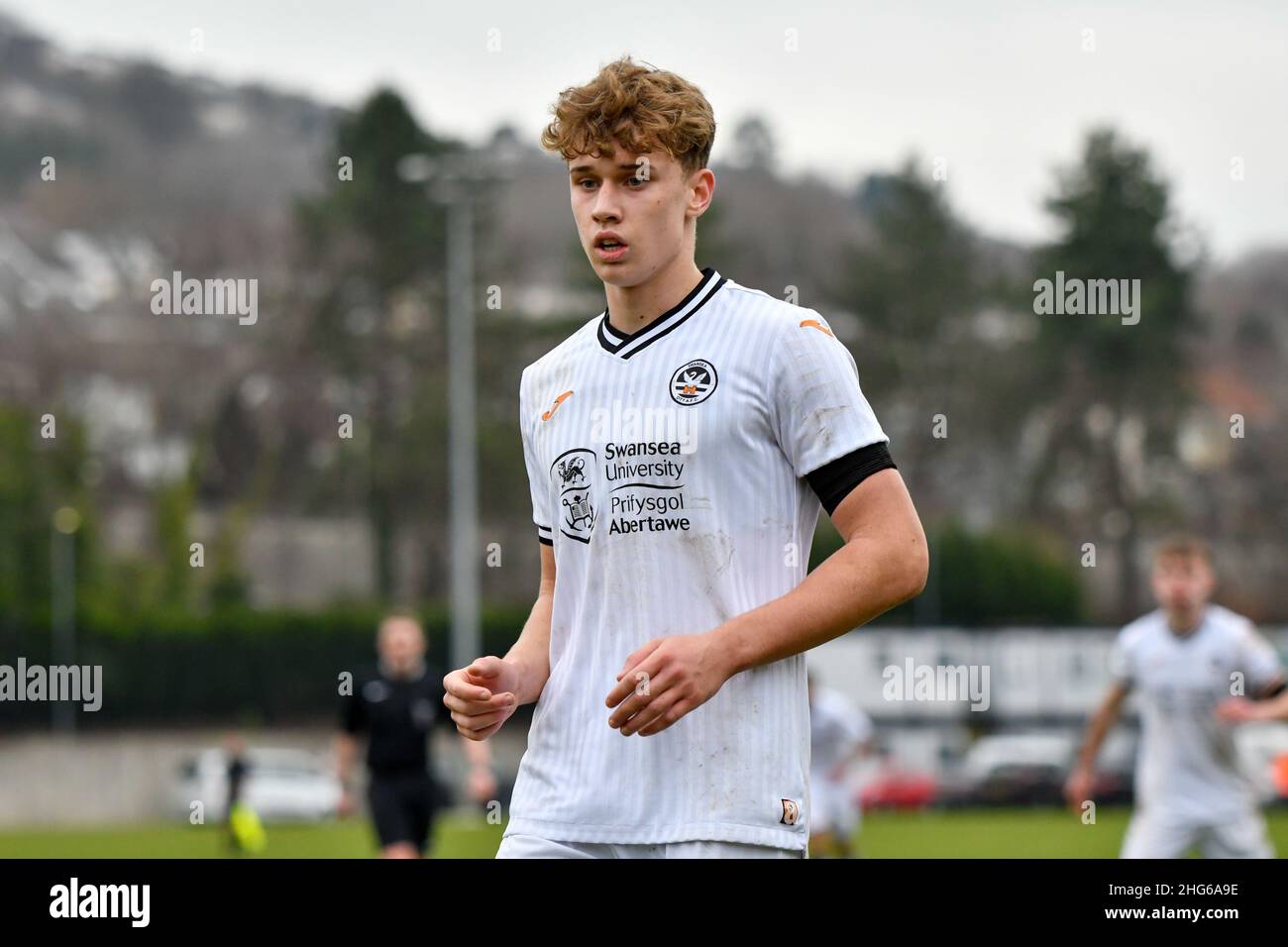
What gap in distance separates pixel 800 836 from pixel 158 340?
6368 cm

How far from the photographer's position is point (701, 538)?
10.9 feet

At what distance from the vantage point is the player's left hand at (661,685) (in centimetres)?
304

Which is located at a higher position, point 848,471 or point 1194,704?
point 848,471

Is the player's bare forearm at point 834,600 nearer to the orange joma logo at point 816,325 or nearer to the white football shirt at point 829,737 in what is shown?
the orange joma logo at point 816,325

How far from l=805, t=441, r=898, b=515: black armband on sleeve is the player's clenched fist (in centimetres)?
69

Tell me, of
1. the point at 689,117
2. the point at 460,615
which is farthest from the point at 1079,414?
the point at 689,117

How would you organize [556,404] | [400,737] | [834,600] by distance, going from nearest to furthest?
[834,600], [556,404], [400,737]

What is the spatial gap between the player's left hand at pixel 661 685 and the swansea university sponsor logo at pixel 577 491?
0.41m

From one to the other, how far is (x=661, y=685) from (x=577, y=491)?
1.78 ft

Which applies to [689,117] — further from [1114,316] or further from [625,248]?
[1114,316]

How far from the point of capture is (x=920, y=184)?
57375mm
